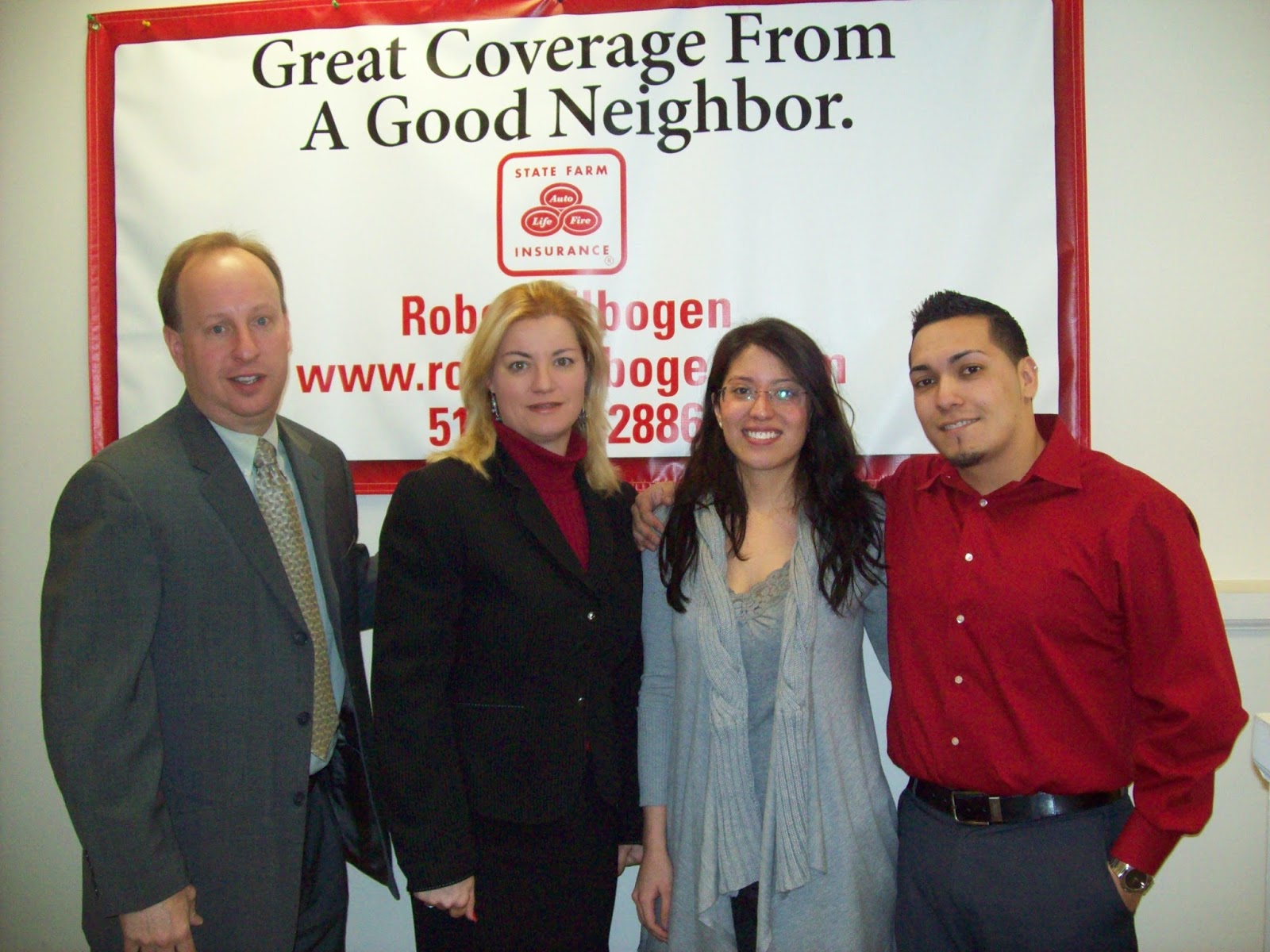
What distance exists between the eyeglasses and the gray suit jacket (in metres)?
0.89

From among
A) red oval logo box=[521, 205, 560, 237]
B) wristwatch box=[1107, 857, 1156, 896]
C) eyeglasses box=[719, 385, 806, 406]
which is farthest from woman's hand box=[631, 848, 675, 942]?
red oval logo box=[521, 205, 560, 237]

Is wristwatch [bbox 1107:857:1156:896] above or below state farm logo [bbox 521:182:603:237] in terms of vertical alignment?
below

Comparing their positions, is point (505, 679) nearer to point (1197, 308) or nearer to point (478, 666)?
point (478, 666)

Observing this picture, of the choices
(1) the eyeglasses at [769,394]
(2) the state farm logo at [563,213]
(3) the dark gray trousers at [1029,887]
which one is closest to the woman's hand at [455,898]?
(3) the dark gray trousers at [1029,887]

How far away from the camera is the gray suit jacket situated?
1.29 metres

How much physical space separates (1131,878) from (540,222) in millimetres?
1919

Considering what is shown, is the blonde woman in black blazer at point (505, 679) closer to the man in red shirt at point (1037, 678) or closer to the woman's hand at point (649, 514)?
the woman's hand at point (649, 514)

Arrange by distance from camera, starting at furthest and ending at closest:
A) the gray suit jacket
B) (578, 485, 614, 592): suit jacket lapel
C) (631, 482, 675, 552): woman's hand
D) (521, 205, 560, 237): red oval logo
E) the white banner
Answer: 1. (521, 205, 560, 237): red oval logo
2. the white banner
3. (631, 482, 675, 552): woman's hand
4. (578, 485, 614, 592): suit jacket lapel
5. the gray suit jacket

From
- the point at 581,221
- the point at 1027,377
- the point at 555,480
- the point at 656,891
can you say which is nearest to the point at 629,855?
the point at 656,891

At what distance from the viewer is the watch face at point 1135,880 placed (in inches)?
51.7

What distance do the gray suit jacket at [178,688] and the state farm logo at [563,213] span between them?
1.01m

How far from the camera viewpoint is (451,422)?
2.26m

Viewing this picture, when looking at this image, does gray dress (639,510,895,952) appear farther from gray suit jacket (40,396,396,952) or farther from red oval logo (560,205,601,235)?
red oval logo (560,205,601,235)

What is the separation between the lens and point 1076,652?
4.53 feet
